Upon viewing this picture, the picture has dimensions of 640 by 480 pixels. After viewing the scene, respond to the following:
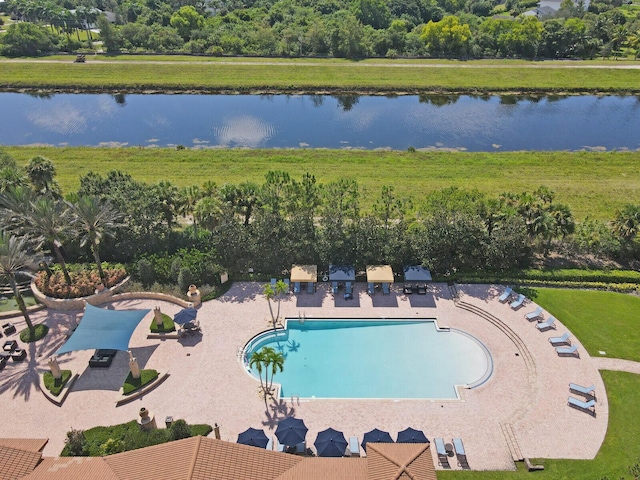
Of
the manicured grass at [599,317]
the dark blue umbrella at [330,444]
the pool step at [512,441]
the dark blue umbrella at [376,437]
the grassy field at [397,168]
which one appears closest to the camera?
the dark blue umbrella at [330,444]

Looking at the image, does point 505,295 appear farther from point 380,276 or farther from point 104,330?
point 104,330

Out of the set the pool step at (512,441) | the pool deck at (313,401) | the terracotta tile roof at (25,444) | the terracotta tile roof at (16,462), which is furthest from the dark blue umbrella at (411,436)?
the terracotta tile roof at (25,444)

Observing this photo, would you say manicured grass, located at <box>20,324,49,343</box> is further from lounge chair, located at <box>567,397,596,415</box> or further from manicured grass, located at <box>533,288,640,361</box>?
manicured grass, located at <box>533,288,640,361</box>

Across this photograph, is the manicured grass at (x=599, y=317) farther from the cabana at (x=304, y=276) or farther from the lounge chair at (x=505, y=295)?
the cabana at (x=304, y=276)

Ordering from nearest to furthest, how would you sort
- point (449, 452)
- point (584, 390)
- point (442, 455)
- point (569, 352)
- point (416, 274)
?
point (442, 455) < point (449, 452) < point (584, 390) < point (569, 352) < point (416, 274)

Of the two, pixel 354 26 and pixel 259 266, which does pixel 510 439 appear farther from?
pixel 354 26

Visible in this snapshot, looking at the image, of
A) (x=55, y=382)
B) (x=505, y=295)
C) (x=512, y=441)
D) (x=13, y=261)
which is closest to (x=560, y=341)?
(x=505, y=295)

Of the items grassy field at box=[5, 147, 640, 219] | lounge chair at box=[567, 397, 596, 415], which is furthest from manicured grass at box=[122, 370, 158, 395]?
grassy field at box=[5, 147, 640, 219]
